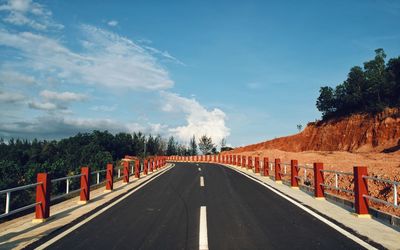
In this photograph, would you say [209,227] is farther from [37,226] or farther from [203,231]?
[37,226]

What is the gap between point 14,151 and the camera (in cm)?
8531

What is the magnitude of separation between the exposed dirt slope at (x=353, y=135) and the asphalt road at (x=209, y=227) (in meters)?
46.5

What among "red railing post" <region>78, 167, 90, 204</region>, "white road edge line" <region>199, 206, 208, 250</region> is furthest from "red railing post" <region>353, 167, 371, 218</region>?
"red railing post" <region>78, 167, 90, 204</region>

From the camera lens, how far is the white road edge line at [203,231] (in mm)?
6316

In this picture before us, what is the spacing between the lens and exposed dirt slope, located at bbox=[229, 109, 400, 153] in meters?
55.2

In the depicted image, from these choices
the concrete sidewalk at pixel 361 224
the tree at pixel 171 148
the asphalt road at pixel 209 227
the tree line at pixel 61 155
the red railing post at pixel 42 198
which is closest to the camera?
the asphalt road at pixel 209 227

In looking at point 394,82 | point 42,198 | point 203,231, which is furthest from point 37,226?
point 394,82

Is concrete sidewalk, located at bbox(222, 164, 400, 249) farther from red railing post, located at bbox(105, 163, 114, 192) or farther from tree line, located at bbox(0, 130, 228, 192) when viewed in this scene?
tree line, located at bbox(0, 130, 228, 192)

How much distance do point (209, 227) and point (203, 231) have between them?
0.41 meters

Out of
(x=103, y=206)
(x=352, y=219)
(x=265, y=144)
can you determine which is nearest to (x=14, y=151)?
(x=265, y=144)

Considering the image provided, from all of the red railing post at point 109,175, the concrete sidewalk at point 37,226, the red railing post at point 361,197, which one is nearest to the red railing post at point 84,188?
the concrete sidewalk at point 37,226

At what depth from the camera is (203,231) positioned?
741 cm

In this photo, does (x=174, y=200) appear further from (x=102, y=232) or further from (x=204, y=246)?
(x=204, y=246)

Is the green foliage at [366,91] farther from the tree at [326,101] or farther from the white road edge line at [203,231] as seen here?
the white road edge line at [203,231]
